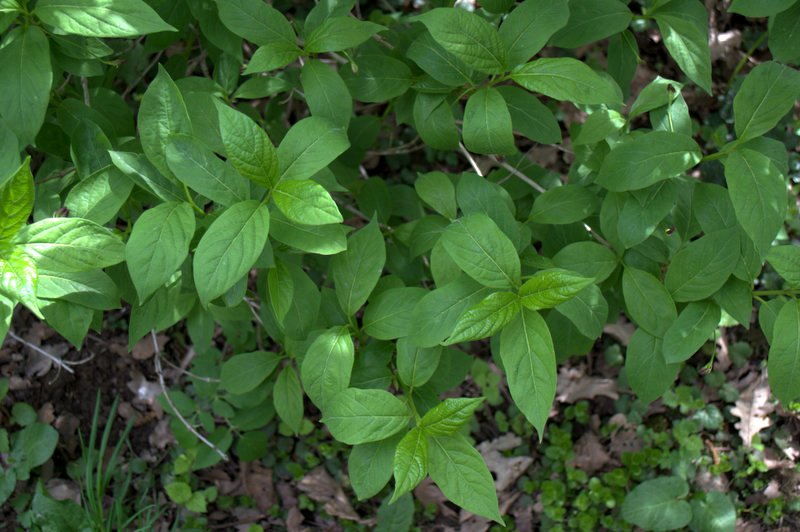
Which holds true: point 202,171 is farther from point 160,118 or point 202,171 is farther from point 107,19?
point 107,19

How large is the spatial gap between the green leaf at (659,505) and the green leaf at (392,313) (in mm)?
2019

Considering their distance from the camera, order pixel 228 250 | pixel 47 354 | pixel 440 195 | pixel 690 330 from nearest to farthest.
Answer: pixel 228 250 → pixel 690 330 → pixel 440 195 → pixel 47 354

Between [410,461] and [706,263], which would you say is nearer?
[410,461]

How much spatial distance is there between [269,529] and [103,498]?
2.75ft

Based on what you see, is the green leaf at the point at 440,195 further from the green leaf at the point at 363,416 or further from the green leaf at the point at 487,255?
the green leaf at the point at 363,416

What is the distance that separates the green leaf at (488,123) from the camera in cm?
189

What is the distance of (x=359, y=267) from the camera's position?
1.97 m

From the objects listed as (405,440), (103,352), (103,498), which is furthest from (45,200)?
(103,498)

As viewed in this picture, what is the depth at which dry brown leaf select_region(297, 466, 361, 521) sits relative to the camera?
11.0ft

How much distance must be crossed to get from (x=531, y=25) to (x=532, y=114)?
322mm

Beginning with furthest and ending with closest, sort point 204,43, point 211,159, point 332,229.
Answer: point 204,43
point 332,229
point 211,159

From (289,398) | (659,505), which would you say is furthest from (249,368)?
(659,505)

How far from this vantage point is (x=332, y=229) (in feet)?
5.82

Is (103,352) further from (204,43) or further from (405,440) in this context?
(405,440)
